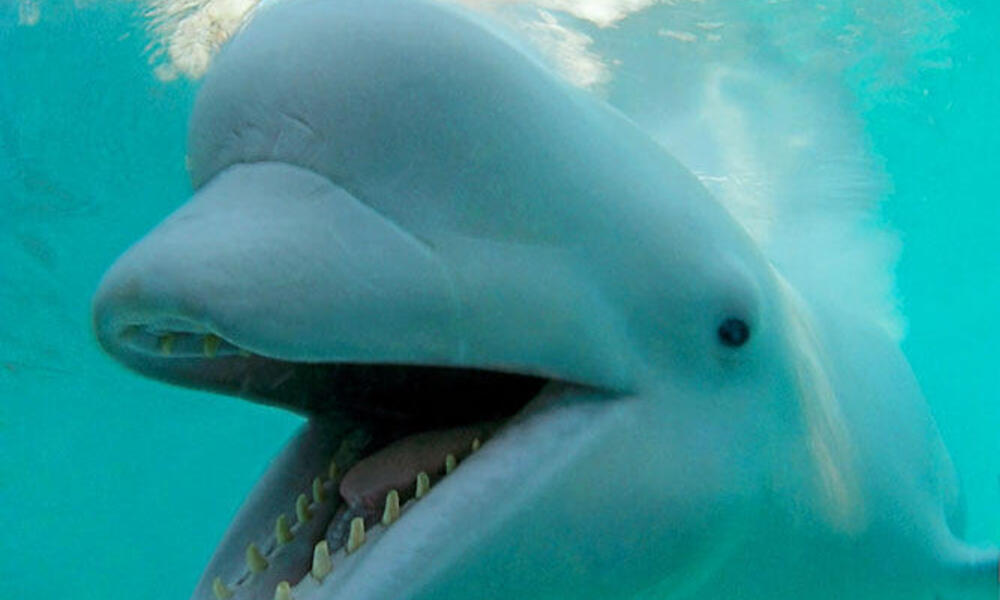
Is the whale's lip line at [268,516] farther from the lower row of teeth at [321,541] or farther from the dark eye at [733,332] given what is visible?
the dark eye at [733,332]

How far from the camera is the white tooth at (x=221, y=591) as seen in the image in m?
2.22

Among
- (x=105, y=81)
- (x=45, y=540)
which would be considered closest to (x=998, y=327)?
(x=105, y=81)

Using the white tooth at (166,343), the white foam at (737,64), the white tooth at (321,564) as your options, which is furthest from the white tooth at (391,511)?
the white foam at (737,64)

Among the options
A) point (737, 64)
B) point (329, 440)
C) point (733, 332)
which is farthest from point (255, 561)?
point (737, 64)

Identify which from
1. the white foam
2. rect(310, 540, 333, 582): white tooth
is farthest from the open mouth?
the white foam

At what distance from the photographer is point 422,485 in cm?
219

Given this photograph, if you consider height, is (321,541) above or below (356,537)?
below

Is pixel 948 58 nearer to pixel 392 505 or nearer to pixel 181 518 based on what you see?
pixel 392 505

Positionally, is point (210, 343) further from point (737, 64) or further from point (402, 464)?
point (737, 64)

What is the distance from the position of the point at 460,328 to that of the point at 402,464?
0.54 m

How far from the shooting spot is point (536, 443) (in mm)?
2258

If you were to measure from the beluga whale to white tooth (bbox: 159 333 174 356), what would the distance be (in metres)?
0.01

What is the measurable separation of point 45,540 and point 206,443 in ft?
52.7

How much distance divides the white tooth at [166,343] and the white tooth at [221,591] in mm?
583
